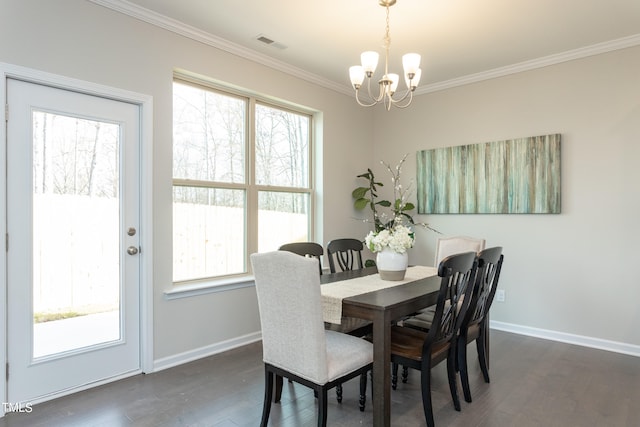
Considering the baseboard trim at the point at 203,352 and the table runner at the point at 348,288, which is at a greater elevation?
the table runner at the point at 348,288

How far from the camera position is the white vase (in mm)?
2717

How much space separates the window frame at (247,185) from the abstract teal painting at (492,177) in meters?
1.49

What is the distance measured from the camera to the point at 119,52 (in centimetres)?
285

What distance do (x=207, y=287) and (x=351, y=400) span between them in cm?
154

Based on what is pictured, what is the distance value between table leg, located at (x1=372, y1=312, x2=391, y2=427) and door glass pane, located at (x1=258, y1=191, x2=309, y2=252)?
2123 millimetres

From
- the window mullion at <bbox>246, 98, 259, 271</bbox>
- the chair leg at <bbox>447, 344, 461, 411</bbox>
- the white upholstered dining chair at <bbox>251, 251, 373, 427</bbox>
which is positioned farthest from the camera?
the window mullion at <bbox>246, 98, 259, 271</bbox>

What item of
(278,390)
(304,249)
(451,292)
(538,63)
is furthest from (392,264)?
(538,63)

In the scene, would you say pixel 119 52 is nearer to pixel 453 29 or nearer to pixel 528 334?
pixel 453 29

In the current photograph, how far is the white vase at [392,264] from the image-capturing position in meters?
2.72

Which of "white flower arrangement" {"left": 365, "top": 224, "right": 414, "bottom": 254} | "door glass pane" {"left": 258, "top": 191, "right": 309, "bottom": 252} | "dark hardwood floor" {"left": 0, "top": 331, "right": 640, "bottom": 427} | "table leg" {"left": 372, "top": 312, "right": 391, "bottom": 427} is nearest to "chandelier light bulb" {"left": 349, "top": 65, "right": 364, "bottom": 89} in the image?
"white flower arrangement" {"left": 365, "top": 224, "right": 414, "bottom": 254}

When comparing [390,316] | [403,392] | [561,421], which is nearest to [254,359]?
[403,392]

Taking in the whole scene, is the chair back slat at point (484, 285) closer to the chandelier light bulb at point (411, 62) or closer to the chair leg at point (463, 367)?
the chair leg at point (463, 367)

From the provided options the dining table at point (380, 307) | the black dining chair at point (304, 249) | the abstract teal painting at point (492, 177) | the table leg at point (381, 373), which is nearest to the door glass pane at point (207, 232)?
the black dining chair at point (304, 249)

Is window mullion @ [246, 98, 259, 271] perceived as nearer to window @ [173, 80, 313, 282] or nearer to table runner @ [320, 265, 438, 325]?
window @ [173, 80, 313, 282]
